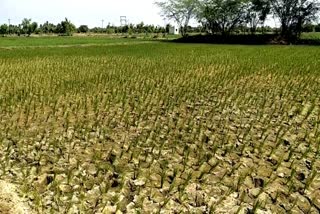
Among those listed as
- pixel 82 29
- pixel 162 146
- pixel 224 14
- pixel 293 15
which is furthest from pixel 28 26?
pixel 162 146

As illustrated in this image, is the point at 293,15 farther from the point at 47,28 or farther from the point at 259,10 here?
the point at 47,28

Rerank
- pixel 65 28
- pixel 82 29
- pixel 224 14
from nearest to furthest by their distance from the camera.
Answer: pixel 224 14 → pixel 65 28 → pixel 82 29

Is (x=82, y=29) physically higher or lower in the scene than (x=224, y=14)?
lower

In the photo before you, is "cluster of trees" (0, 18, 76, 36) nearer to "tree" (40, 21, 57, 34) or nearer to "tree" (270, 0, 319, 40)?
"tree" (40, 21, 57, 34)

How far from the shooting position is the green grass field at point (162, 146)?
5.16 meters

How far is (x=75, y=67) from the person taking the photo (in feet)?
60.6

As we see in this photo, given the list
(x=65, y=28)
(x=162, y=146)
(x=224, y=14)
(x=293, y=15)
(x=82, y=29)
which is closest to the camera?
(x=162, y=146)

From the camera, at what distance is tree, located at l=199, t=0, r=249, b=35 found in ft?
216

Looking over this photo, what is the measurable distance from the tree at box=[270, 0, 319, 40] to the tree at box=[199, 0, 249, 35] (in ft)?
30.3

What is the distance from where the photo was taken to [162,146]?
7105 mm

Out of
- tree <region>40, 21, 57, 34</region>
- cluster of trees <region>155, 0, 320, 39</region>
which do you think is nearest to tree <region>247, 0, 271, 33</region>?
cluster of trees <region>155, 0, 320, 39</region>

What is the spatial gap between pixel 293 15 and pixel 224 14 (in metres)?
15.0

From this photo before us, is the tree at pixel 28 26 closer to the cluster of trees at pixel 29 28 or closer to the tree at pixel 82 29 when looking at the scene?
the cluster of trees at pixel 29 28

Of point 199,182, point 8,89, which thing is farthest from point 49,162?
point 8,89
